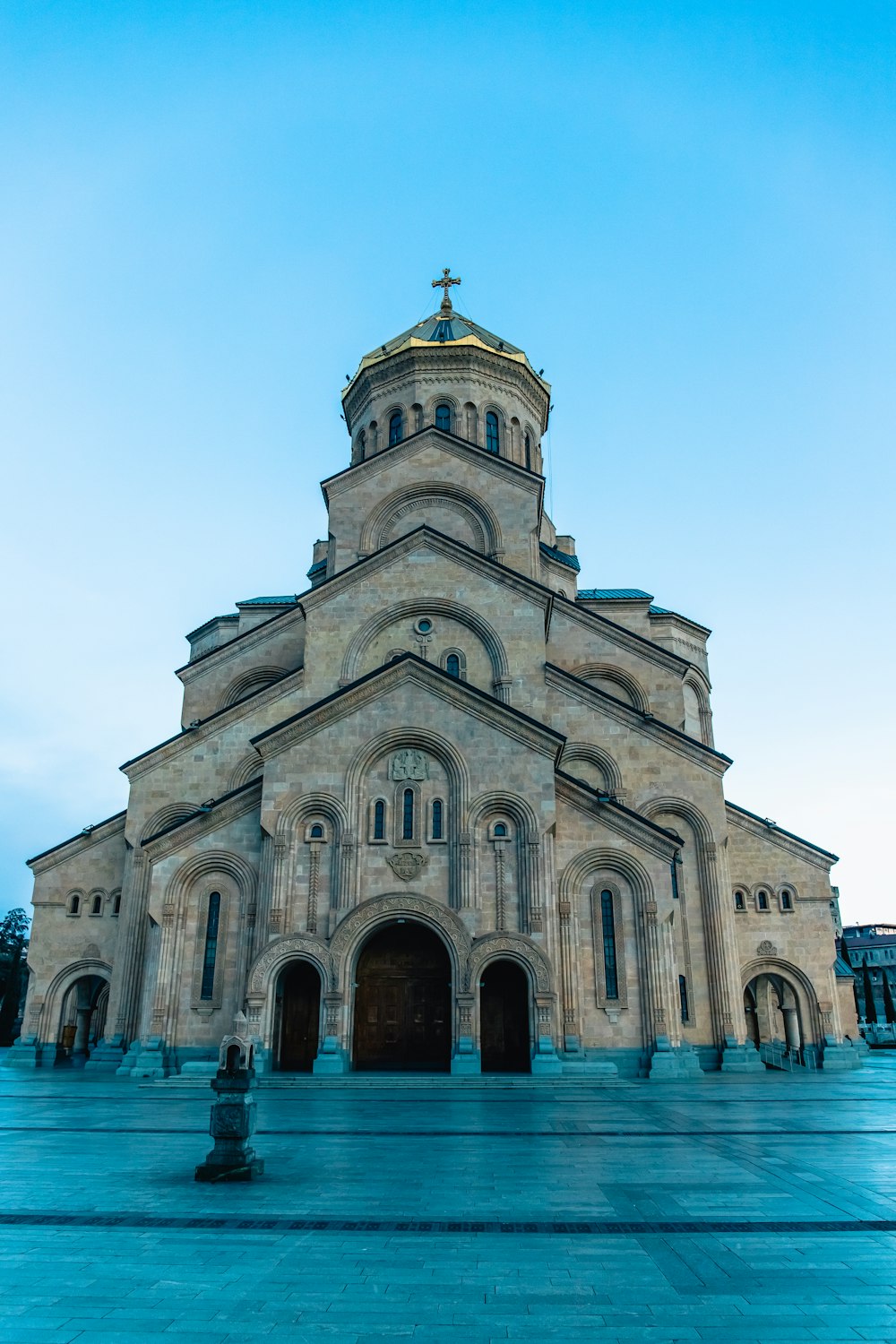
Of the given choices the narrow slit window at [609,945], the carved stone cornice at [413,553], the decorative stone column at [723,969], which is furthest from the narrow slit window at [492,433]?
the narrow slit window at [609,945]

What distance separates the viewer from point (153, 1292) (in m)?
5.89

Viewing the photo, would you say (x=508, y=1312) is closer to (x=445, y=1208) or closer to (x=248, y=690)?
(x=445, y=1208)

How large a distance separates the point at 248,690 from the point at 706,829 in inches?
577

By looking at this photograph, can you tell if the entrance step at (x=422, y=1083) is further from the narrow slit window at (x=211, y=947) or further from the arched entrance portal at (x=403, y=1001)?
the narrow slit window at (x=211, y=947)

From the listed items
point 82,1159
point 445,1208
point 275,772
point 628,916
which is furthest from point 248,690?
point 445,1208

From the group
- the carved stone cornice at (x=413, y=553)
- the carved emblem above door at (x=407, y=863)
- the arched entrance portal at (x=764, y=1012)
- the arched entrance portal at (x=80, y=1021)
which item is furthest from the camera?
the arched entrance portal at (x=764, y=1012)

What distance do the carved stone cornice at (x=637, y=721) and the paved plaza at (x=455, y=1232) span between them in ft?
40.6

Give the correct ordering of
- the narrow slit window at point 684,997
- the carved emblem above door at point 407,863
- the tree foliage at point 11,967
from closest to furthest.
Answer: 1. the carved emblem above door at point 407,863
2. the narrow slit window at point 684,997
3. the tree foliage at point 11,967

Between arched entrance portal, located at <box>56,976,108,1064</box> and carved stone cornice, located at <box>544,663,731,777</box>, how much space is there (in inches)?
638

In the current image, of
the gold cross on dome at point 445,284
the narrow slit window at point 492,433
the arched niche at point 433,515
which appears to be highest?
the gold cross on dome at point 445,284

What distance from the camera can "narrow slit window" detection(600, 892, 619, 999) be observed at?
2173cm

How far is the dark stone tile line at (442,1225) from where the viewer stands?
7.33 meters

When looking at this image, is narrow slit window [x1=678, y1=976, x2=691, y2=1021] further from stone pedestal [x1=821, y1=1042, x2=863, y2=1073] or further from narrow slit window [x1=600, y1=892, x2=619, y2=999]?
stone pedestal [x1=821, y1=1042, x2=863, y2=1073]

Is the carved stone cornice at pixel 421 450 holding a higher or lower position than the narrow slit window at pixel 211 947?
higher
